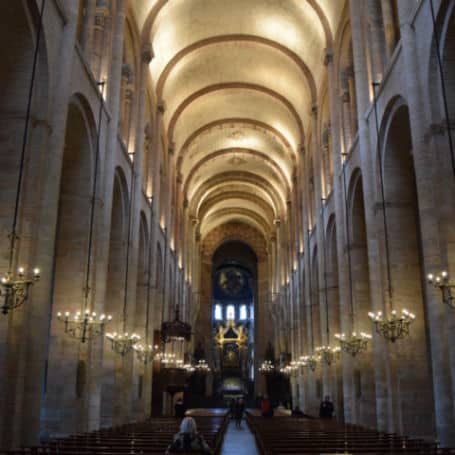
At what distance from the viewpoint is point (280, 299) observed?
1801 inches

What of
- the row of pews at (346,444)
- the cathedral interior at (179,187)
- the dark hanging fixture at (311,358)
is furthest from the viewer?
the dark hanging fixture at (311,358)

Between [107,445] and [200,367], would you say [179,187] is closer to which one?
[200,367]

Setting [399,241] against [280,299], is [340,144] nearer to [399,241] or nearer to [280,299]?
[399,241]

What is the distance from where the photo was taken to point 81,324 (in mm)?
14281

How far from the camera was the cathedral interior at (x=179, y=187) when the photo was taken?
37.3ft

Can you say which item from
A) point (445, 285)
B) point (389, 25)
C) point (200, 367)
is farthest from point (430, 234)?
point (200, 367)

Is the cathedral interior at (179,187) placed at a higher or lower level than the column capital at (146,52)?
lower

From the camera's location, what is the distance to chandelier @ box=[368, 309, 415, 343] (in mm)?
13855

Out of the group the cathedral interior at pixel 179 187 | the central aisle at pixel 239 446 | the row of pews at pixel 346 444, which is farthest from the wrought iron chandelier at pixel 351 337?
the row of pews at pixel 346 444

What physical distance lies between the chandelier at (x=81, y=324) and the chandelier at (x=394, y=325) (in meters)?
7.40

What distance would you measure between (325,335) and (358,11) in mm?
13592

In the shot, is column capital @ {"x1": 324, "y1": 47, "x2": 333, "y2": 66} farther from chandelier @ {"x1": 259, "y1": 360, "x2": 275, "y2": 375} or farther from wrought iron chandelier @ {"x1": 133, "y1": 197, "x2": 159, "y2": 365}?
chandelier @ {"x1": 259, "y1": 360, "x2": 275, "y2": 375}

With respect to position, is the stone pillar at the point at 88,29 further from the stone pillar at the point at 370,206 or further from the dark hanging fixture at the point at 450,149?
the dark hanging fixture at the point at 450,149

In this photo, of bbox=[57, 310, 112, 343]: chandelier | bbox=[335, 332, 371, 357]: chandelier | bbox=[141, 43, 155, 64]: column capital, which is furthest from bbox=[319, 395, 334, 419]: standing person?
bbox=[141, 43, 155, 64]: column capital
